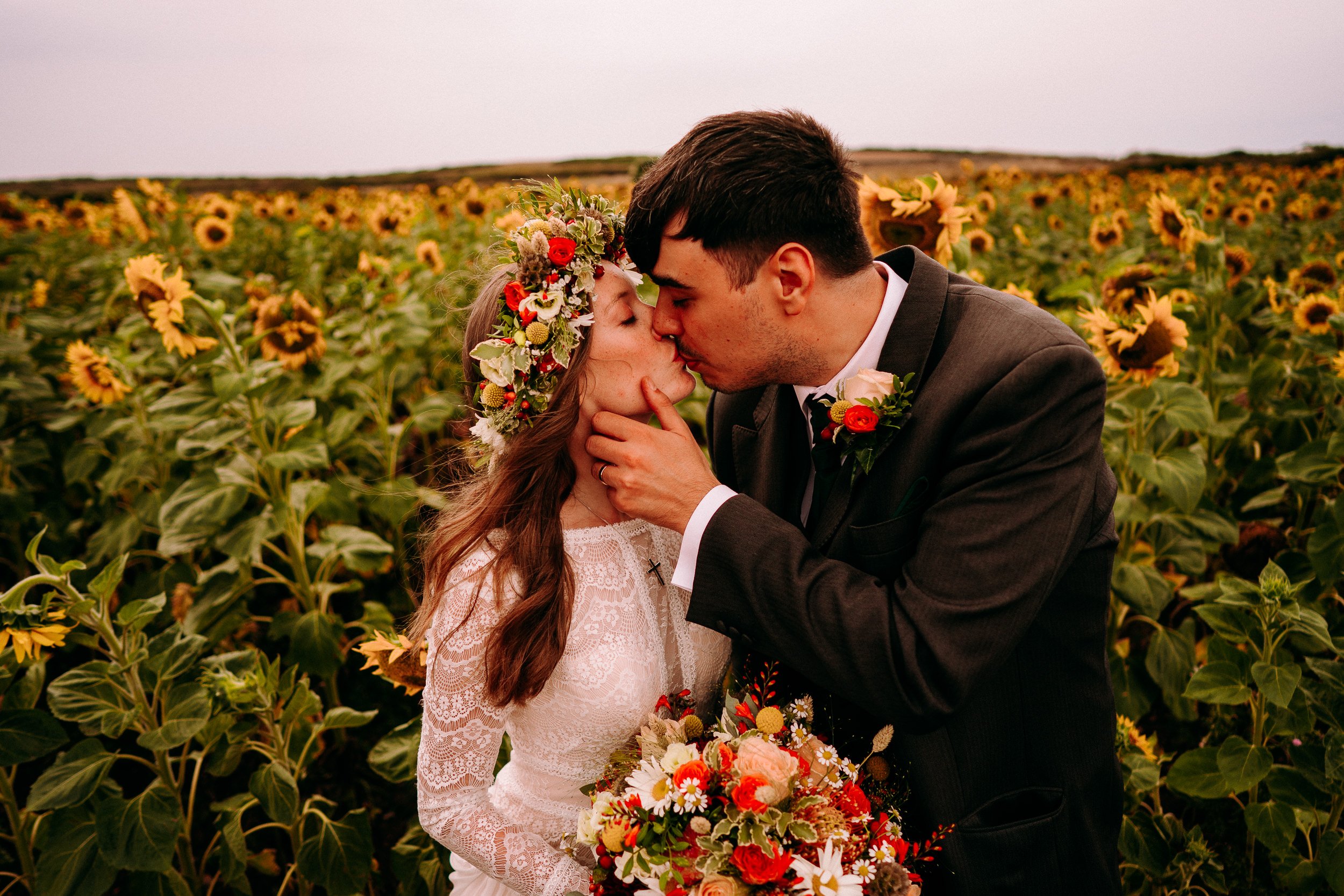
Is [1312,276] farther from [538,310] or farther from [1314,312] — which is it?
[538,310]

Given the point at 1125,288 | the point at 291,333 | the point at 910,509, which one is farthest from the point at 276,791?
the point at 1125,288

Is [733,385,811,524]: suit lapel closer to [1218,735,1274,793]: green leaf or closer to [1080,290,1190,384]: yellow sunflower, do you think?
[1080,290,1190,384]: yellow sunflower

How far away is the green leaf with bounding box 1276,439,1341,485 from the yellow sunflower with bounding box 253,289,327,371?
454 centimetres

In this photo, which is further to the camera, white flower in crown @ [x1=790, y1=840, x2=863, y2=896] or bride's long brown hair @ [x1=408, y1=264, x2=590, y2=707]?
bride's long brown hair @ [x1=408, y1=264, x2=590, y2=707]

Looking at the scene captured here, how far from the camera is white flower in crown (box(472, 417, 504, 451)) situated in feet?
6.26

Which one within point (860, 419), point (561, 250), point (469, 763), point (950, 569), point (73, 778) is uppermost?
point (561, 250)

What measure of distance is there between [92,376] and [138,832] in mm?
2631

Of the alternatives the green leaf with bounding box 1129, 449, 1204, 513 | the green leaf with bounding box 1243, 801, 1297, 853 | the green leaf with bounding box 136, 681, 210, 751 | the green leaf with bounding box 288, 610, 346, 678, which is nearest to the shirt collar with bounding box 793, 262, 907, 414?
the green leaf with bounding box 1129, 449, 1204, 513

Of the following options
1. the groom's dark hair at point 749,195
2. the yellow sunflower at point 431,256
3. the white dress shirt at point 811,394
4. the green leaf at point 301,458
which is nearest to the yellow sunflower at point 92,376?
the green leaf at point 301,458

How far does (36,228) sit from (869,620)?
36.0 ft

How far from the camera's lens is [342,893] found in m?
2.42

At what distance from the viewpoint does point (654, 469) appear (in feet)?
5.82

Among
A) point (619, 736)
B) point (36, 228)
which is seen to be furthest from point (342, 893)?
point (36, 228)

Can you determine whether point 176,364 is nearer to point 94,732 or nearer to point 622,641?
point 94,732
